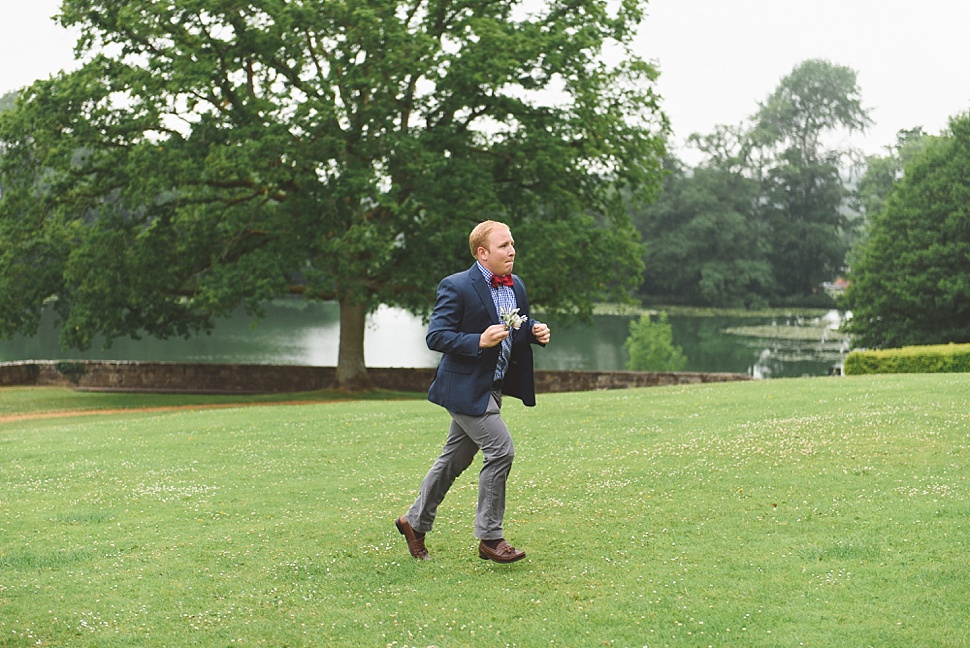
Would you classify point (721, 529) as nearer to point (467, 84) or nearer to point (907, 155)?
point (467, 84)

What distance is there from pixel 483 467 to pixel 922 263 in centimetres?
4027

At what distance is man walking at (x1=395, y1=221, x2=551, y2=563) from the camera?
7.32 metres

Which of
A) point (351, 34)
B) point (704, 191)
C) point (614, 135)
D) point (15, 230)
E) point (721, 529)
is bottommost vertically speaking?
point (721, 529)

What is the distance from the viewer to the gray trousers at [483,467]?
7.34 metres

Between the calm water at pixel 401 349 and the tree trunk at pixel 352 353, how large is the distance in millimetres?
13204

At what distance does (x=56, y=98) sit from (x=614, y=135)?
16.4 m

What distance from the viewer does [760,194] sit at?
3684 inches

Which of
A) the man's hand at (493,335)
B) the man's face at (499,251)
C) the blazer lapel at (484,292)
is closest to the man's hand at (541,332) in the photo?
the man's hand at (493,335)

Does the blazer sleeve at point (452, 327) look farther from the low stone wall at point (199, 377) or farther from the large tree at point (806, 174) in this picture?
the large tree at point (806, 174)

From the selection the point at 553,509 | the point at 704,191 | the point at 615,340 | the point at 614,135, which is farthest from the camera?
the point at 704,191

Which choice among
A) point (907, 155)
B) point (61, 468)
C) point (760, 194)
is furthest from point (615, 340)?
point (61, 468)

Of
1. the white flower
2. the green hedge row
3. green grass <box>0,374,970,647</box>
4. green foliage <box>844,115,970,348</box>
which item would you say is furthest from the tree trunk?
the white flower

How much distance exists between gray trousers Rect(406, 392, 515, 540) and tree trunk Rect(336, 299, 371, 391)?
81.1 ft

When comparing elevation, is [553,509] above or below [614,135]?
below
